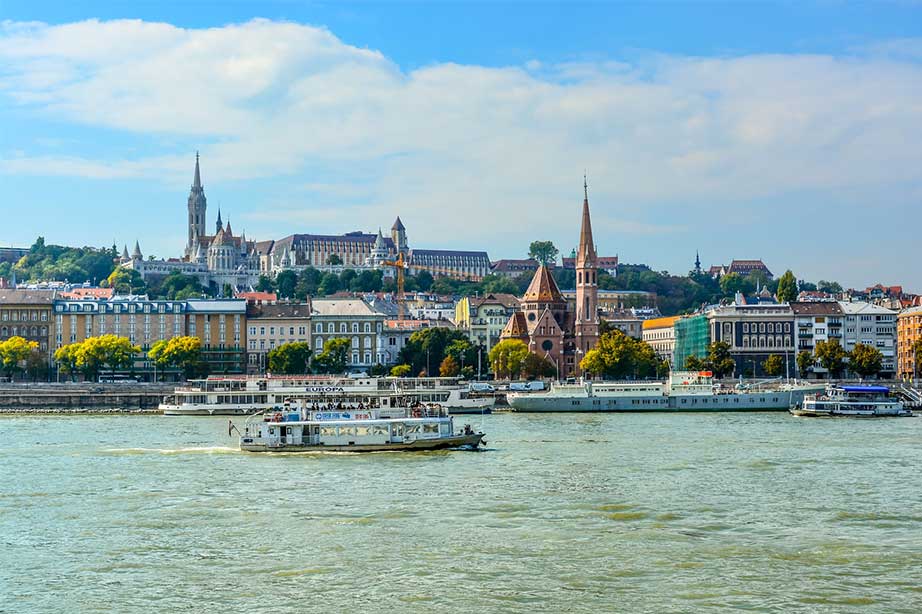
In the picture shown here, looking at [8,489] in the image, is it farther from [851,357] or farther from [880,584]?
[851,357]

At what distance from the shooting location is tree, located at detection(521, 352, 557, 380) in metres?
107

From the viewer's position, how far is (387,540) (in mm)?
26047

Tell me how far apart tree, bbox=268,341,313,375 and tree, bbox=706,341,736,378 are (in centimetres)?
3093

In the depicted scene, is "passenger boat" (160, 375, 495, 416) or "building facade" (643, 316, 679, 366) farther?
"building facade" (643, 316, 679, 366)

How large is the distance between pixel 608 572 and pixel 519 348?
84.8 meters

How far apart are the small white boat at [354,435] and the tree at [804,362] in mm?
62775

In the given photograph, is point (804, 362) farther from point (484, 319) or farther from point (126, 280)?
point (126, 280)

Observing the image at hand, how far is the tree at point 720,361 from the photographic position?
103 metres

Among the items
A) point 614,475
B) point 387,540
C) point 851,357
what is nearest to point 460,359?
point 851,357

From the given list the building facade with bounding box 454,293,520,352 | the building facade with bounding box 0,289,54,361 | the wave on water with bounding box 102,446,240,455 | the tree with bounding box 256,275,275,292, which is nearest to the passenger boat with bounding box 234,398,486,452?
the wave on water with bounding box 102,446,240,455

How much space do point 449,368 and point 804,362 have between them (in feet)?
91.0

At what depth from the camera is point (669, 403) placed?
79.4 m

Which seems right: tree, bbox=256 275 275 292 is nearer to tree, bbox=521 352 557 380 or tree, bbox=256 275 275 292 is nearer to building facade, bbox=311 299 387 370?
building facade, bbox=311 299 387 370

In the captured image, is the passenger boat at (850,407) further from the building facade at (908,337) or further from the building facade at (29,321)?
the building facade at (29,321)
